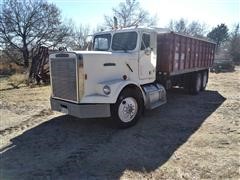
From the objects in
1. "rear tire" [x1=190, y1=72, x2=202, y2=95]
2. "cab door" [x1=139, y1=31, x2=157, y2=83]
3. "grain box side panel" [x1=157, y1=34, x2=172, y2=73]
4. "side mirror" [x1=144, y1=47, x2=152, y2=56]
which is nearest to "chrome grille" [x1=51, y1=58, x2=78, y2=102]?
"cab door" [x1=139, y1=31, x2=157, y2=83]

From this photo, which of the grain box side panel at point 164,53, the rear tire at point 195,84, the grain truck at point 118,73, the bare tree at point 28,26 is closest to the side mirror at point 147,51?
the grain truck at point 118,73

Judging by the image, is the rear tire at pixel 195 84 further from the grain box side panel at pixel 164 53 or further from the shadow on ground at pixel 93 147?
the shadow on ground at pixel 93 147

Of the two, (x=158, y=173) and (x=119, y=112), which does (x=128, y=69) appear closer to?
(x=119, y=112)

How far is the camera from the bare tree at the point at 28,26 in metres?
26.0

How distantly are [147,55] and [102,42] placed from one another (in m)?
1.46

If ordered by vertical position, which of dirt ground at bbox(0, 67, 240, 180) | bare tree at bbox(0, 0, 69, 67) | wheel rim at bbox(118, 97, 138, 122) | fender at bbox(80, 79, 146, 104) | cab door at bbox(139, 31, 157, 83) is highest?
bare tree at bbox(0, 0, 69, 67)

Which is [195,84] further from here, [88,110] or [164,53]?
[88,110]

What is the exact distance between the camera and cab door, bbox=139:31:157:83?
20.9 ft

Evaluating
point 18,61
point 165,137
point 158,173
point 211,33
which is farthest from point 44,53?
point 211,33

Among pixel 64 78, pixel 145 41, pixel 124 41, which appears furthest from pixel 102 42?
pixel 64 78

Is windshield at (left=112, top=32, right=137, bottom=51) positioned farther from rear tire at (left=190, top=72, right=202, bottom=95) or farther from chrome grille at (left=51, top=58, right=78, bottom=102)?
rear tire at (left=190, top=72, right=202, bottom=95)

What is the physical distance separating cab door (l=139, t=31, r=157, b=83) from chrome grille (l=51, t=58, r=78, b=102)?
80.8 inches

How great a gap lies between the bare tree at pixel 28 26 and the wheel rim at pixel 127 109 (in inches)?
930

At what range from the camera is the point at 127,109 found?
18.8ft
